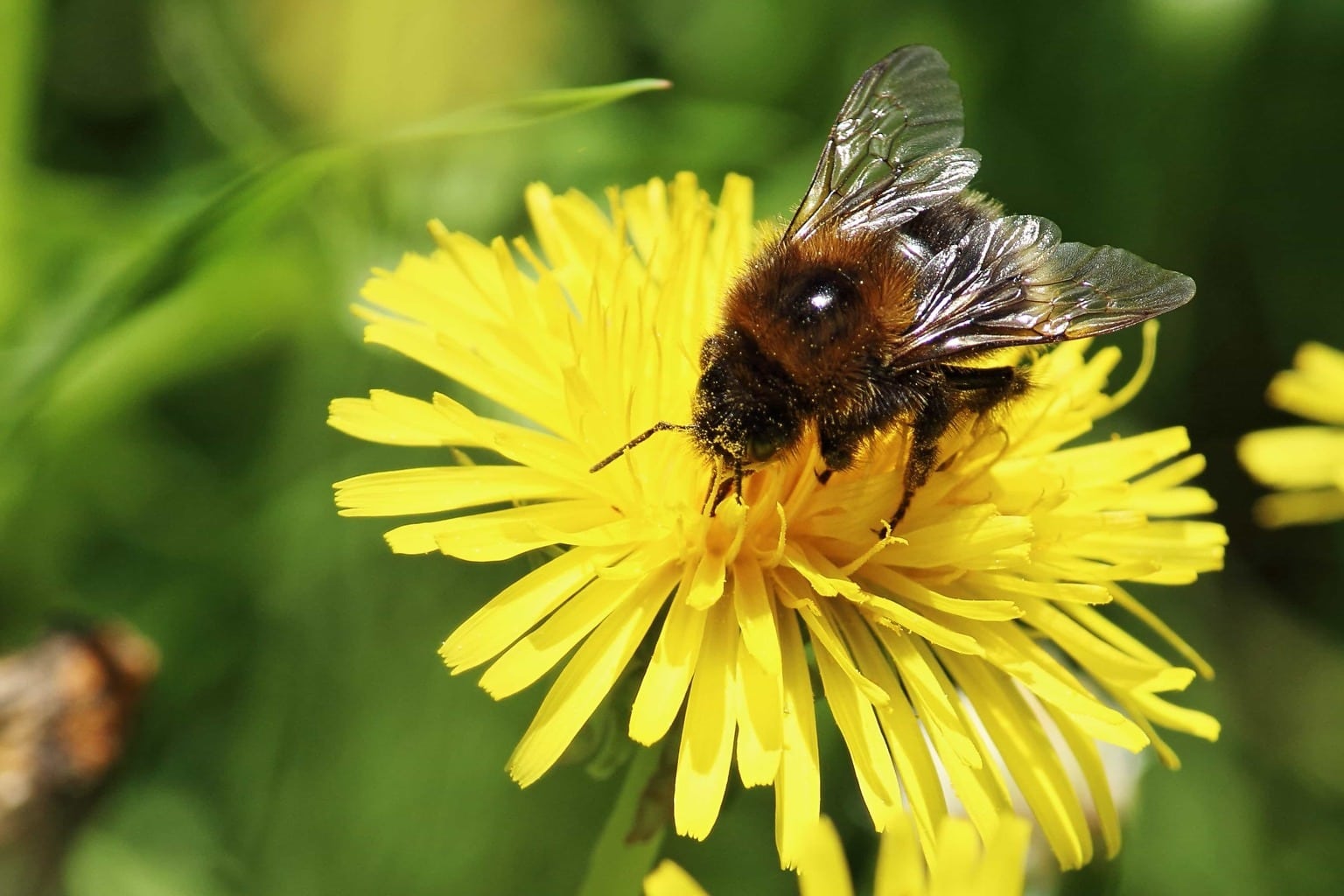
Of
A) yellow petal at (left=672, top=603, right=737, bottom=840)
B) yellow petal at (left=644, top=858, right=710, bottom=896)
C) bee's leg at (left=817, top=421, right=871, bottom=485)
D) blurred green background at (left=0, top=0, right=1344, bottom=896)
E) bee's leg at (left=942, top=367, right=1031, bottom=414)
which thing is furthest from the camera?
blurred green background at (left=0, top=0, right=1344, bottom=896)

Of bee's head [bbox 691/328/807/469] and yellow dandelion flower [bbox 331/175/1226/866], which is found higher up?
bee's head [bbox 691/328/807/469]

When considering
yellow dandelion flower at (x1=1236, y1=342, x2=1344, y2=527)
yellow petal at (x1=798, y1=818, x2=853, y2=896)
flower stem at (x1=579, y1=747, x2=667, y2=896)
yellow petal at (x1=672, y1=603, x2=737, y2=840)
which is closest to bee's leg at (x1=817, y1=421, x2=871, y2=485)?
yellow petal at (x1=672, y1=603, x2=737, y2=840)

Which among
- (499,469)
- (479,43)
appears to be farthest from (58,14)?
(499,469)

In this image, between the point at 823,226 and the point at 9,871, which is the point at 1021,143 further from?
the point at 9,871

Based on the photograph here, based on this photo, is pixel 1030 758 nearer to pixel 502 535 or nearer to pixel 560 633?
pixel 560 633

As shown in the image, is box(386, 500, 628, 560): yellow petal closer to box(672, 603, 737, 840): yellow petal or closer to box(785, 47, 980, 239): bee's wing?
box(672, 603, 737, 840): yellow petal

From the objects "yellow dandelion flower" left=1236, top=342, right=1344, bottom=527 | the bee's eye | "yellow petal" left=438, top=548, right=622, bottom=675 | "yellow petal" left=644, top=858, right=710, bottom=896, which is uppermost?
the bee's eye

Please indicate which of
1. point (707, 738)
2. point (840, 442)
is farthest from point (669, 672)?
point (840, 442)
